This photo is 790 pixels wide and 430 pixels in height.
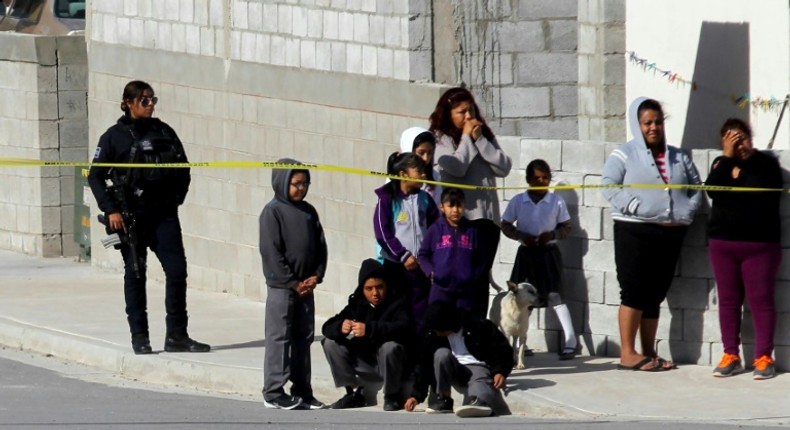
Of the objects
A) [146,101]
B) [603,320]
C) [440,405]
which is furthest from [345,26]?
[440,405]

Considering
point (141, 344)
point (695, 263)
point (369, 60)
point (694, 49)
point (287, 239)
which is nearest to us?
point (287, 239)

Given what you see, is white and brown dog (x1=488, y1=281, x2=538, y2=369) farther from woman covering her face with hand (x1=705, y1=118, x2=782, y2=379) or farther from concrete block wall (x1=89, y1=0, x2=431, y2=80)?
concrete block wall (x1=89, y1=0, x2=431, y2=80)

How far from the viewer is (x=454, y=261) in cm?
1086

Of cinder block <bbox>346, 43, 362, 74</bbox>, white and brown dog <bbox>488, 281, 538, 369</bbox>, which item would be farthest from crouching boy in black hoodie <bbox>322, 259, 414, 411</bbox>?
cinder block <bbox>346, 43, 362, 74</bbox>

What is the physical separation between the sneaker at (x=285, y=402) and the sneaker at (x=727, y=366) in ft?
8.47

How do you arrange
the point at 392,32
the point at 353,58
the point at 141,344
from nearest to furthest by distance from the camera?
the point at 141,344, the point at 392,32, the point at 353,58

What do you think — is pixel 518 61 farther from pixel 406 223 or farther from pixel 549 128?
pixel 406 223

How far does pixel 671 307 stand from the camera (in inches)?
451

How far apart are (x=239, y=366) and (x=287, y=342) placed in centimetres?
111

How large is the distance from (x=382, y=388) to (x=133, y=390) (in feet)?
5.52

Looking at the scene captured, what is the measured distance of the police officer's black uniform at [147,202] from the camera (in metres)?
12.2

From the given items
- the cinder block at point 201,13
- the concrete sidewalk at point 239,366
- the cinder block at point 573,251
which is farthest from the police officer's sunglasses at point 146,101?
the cinder block at point 201,13

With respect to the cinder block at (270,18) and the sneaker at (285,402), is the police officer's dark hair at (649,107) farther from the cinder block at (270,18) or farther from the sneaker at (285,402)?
the cinder block at (270,18)

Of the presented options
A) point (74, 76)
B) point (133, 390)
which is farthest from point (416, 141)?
point (74, 76)
